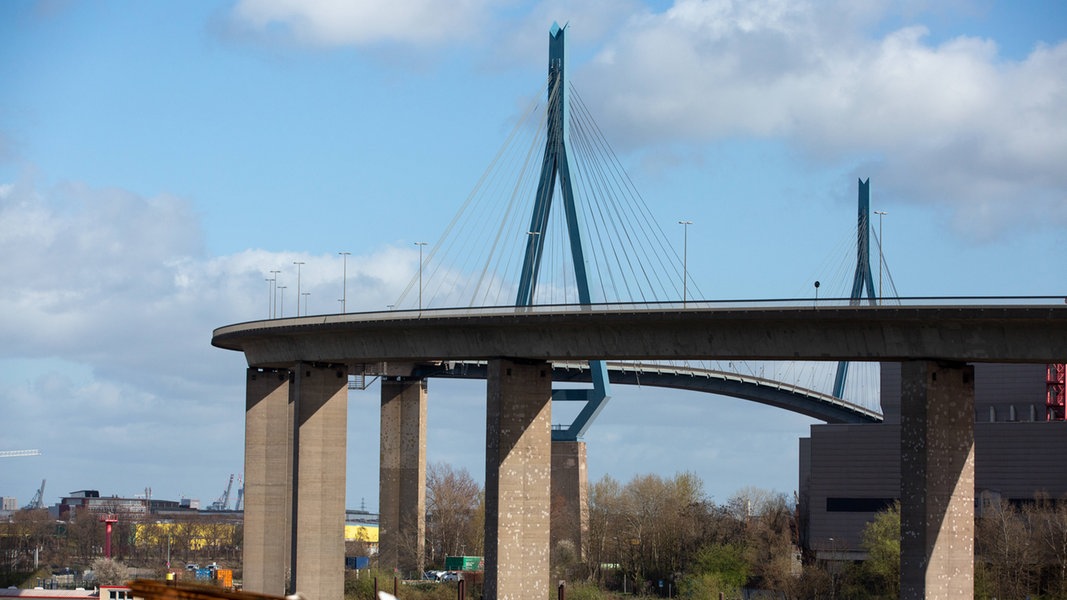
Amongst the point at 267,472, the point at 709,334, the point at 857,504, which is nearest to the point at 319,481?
the point at 267,472

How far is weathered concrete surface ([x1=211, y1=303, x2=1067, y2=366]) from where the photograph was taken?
5572 cm

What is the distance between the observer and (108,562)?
124438 millimetres

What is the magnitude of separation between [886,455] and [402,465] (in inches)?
1323

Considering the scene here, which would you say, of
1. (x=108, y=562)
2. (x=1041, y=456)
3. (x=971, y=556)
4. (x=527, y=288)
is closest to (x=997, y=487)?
(x=1041, y=456)

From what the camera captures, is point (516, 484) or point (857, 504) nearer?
point (516, 484)

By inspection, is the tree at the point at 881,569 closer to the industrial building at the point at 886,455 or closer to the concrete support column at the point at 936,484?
the industrial building at the point at 886,455

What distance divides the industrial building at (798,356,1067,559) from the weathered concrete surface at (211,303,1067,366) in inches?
1635

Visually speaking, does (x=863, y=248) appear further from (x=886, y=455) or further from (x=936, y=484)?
(x=936, y=484)

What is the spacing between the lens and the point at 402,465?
10644 centimetres

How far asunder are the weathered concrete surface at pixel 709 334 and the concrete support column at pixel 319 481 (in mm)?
2452

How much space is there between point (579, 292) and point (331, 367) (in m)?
15.9

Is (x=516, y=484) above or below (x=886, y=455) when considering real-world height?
below

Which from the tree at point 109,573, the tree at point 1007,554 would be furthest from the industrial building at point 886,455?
the tree at point 109,573

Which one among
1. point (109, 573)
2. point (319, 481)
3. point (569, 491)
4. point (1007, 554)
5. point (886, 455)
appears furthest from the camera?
point (109, 573)
